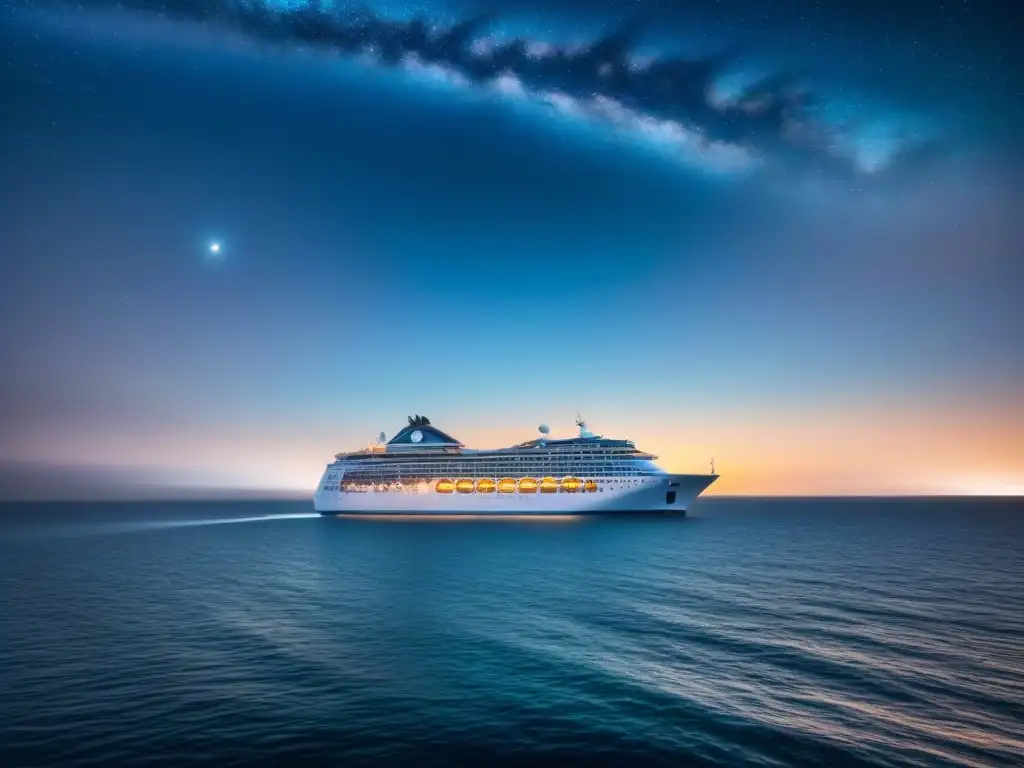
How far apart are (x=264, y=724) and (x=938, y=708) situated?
19956 mm

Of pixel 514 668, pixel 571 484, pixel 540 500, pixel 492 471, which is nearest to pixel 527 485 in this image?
pixel 540 500

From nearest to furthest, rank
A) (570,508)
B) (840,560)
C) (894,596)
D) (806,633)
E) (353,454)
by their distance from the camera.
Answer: (806,633)
(894,596)
(840,560)
(570,508)
(353,454)

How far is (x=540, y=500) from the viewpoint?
11256 cm

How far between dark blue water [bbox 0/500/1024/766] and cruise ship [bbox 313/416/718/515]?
212 feet

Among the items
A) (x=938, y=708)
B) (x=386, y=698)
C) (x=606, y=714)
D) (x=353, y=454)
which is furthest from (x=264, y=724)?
(x=353, y=454)

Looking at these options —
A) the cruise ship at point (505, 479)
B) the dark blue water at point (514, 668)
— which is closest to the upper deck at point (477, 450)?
the cruise ship at point (505, 479)

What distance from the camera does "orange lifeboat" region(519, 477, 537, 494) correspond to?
114 m

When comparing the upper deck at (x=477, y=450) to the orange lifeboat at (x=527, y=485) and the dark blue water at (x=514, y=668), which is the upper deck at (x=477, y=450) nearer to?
the orange lifeboat at (x=527, y=485)

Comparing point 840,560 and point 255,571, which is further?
point 840,560

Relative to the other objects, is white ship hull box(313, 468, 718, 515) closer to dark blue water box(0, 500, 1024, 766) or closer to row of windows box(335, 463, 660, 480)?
row of windows box(335, 463, 660, 480)

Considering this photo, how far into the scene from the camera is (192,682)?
19125 mm

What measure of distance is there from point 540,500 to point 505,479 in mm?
8888

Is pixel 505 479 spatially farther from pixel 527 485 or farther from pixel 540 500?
pixel 540 500

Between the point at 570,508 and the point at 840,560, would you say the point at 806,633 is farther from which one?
the point at 570,508
